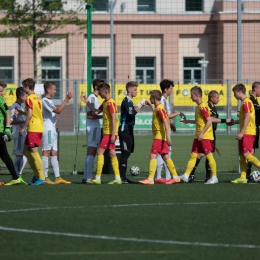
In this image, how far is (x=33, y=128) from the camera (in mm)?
15266

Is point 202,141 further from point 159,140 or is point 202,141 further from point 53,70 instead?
point 53,70

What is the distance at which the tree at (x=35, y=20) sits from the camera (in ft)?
121

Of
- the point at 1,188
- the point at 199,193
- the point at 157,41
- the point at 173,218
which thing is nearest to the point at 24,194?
the point at 1,188

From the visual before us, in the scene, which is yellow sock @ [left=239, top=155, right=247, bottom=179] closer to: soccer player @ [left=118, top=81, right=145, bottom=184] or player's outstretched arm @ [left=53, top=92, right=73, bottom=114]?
soccer player @ [left=118, top=81, right=145, bottom=184]

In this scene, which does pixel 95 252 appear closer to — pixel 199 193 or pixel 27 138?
pixel 199 193

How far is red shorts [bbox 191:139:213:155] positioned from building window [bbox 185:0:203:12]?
84.7 feet

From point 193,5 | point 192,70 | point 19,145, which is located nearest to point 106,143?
point 19,145

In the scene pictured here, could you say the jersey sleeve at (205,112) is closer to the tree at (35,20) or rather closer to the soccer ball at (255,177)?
the soccer ball at (255,177)

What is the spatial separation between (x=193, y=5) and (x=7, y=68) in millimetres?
11407

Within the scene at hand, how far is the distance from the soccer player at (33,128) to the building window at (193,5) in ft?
86.5

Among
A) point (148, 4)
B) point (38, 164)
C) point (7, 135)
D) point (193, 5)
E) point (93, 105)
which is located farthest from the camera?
point (148, 4)

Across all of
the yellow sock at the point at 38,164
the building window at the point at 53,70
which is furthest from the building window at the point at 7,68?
the yellow sock at the point at 38,164

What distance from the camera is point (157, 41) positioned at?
35.9 meters

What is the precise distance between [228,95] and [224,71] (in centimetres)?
109
